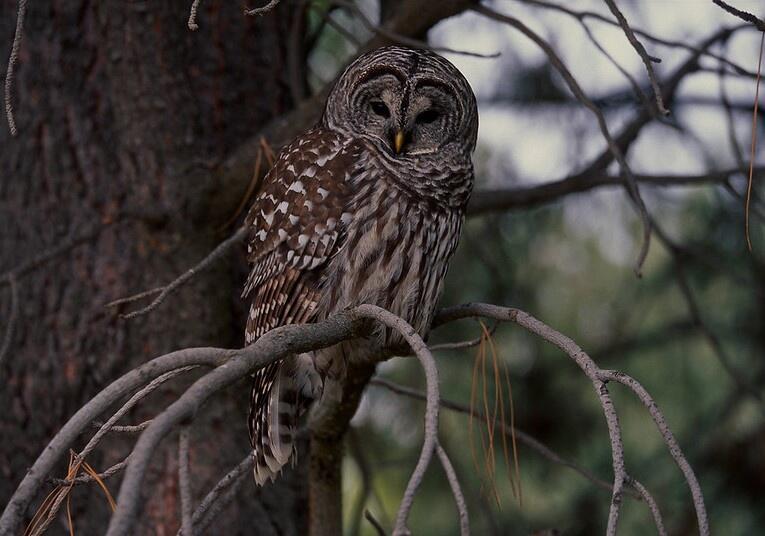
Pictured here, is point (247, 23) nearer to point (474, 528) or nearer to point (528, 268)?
point (528, 268)

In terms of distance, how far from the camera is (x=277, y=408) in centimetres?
279

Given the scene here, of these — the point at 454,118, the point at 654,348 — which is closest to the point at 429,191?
the point at 454,118

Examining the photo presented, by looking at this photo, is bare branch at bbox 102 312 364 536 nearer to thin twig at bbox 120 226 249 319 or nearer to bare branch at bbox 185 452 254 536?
bare branch at bbox 185 452 254 536

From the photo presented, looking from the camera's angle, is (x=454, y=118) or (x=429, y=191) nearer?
(x=429, y=191)

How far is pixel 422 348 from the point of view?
1.72 metres

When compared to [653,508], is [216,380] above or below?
above

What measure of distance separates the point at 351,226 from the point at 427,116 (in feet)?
1.58

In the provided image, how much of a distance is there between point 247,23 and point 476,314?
1.58 metres

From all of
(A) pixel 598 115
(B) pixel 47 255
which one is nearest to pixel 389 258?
(A) pixel 598 115

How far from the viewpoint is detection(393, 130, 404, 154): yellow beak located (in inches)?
111

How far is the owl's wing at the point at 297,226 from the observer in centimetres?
272

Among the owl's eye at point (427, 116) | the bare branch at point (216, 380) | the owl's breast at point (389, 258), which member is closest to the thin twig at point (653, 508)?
the bare branch at point (216, 380)

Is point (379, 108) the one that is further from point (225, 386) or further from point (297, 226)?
point (225, 386)

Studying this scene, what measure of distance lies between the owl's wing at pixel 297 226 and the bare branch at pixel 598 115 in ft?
1.79
